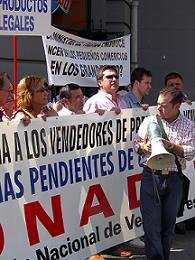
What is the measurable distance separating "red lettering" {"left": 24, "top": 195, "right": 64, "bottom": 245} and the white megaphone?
2.91 feet

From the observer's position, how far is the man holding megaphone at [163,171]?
5.90 m

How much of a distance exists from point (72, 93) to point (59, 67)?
3.63ft

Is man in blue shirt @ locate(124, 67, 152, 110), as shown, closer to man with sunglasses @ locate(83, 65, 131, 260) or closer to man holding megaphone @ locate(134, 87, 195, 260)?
man with sunglasses @ locate(83, 65, 131, 260)

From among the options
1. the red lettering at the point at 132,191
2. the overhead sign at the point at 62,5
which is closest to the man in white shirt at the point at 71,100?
the red lettering at the point at 132,191

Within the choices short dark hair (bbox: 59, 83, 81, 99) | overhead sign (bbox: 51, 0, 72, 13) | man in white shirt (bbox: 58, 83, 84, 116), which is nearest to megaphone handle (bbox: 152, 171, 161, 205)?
man in white shirt (bbox: 58, 83, 84, 116)

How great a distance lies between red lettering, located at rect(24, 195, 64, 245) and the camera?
18.1ft

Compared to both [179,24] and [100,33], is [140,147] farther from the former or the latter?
[179,24]

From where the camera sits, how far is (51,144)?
18.9 ft

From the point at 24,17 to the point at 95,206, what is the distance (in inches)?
76.5

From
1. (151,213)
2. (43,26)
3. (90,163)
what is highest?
(43,26)

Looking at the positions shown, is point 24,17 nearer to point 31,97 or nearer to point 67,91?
point 31,97

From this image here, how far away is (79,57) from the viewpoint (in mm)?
8664

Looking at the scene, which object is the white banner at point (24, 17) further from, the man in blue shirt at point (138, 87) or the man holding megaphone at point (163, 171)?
the man in blue shirt at point (138, 87)

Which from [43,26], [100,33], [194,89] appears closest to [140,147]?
[43,26]
